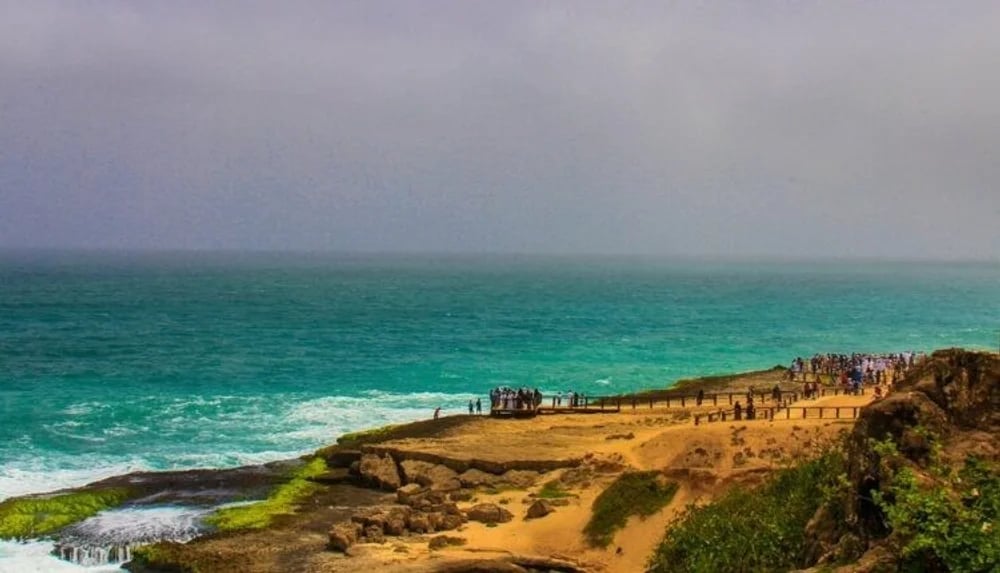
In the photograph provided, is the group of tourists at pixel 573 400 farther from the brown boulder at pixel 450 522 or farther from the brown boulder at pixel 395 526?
the brown boulder at pixel 395 526

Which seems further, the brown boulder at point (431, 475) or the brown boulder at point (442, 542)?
the brown boulder at point (431, 475)

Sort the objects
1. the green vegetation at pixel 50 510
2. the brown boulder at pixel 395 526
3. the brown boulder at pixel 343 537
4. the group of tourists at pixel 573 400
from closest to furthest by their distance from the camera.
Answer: the brown boulder at pixel 343 537 → the brown boulder at pixel 395 526 → the green vegetation at pixel 50 510 → the group of tourists at pixel 573 400

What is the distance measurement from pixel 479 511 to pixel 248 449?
20.1 meters

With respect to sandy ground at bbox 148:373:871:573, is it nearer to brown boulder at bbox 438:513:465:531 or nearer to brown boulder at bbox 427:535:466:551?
brown boulder at bbox 427:535:466:551

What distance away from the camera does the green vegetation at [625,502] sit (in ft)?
105

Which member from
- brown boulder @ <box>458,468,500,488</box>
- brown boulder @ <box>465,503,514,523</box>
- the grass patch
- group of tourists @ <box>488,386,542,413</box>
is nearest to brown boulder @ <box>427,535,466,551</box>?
brown boulder @ <box>465,503,514,523</box>

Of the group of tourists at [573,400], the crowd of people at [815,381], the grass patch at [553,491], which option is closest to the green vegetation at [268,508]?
the grass patch at [553,491]

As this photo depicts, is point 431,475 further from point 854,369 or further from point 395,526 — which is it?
point 854,369

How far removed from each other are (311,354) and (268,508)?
53.3 meters

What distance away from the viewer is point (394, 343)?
331 feet

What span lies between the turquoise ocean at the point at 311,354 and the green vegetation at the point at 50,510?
134 inches

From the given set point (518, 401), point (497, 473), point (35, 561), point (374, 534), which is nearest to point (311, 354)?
point (518, 401)

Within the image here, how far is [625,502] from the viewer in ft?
108

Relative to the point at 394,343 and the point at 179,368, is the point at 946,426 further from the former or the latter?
the point at 394,343
